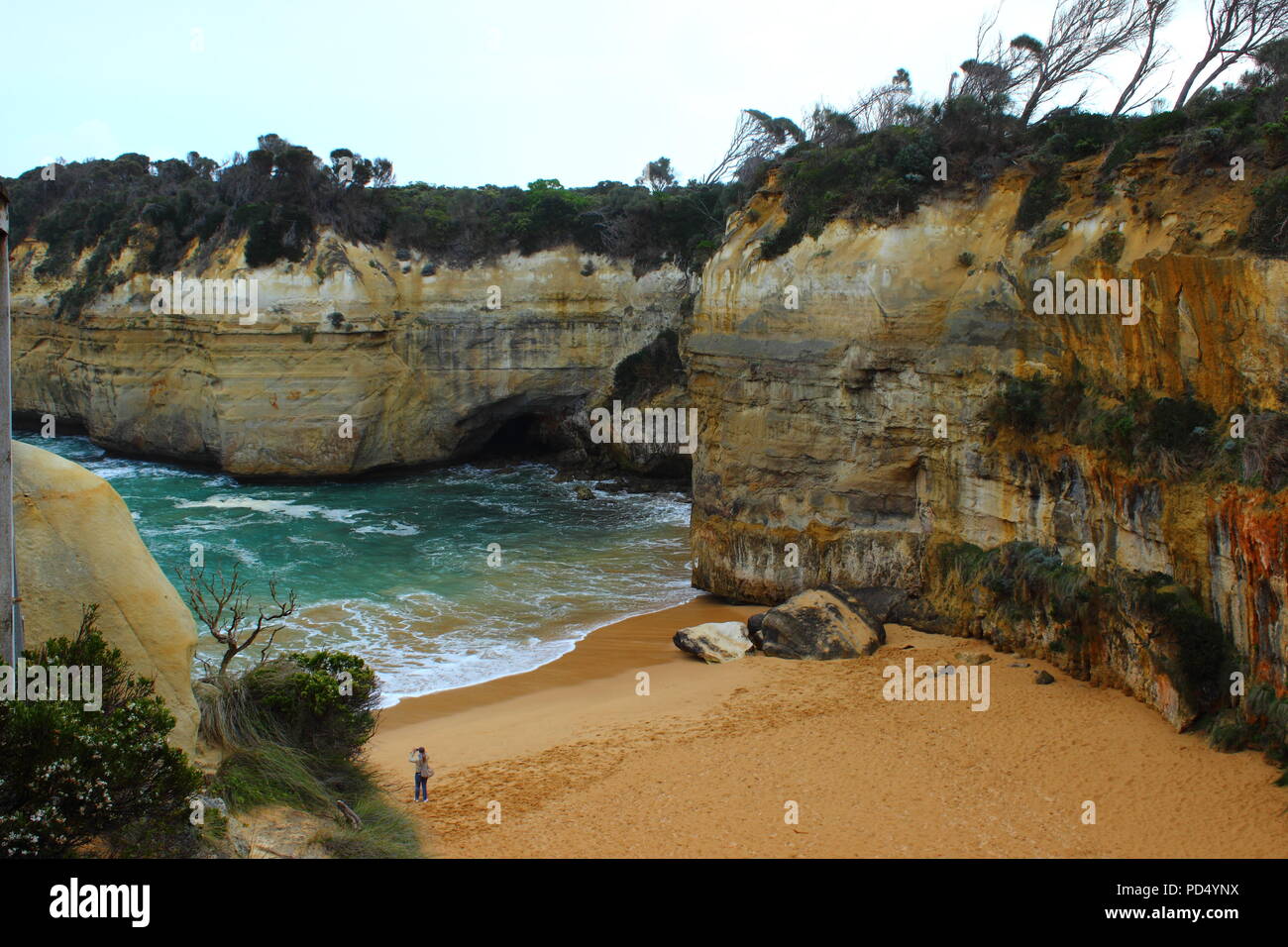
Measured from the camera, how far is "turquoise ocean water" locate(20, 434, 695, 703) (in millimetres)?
19625

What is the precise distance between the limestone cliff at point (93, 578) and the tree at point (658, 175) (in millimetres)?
40337

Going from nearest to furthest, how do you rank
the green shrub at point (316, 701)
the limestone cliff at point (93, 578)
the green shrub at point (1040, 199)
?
the limestone cliff at point (93, 578) → the green shrub at point (316, 701) → the green shrub at point (1040, 199)

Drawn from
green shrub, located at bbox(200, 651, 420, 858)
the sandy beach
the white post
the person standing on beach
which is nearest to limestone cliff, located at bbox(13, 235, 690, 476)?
the sandy beach

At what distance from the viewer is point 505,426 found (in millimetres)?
40625

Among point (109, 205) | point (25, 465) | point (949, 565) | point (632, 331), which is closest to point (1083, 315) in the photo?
point (949, 565)

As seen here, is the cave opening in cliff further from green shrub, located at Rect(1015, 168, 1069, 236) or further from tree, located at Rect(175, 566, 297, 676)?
green shrub, located at Rect(1015, 168, 1069, 236)

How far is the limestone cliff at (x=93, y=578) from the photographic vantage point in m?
8.52

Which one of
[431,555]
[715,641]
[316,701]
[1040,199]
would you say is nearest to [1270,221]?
[1040,199]

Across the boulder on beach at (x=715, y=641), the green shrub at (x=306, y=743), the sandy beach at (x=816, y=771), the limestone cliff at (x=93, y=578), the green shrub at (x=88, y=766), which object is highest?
the limestone cliff at (x=93, y=578)

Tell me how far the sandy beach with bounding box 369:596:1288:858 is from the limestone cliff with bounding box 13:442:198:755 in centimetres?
316

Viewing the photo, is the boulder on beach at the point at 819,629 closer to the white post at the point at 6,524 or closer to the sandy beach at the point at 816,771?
the sandy beach at the point at 816,771

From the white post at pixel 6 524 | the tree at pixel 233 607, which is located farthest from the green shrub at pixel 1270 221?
the tree at pixel 233 607

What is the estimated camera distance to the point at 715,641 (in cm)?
1822

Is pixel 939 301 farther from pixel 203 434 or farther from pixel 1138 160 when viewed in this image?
pixel 203 434
